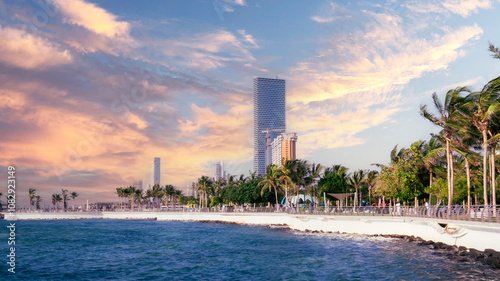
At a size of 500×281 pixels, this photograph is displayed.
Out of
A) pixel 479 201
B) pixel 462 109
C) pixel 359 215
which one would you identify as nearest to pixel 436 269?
pixel 462 109

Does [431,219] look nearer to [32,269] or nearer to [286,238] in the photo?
[286,238]

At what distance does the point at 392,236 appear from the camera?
4903cm

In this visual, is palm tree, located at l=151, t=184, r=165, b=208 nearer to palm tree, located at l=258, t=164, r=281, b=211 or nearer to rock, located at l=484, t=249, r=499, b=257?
palm tree, located at l=258, t=164, r=281, b=211

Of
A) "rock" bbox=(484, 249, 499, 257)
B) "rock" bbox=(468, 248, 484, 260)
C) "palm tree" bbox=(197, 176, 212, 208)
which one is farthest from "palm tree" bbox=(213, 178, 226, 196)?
"rock" bbox=(484, 249, 499, 257)

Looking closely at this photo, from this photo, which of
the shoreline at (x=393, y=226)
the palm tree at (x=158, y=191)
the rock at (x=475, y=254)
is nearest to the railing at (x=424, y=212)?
the shoreline at (x=393, y=226)

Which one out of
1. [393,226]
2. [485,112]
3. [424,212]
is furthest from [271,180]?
[485,112]

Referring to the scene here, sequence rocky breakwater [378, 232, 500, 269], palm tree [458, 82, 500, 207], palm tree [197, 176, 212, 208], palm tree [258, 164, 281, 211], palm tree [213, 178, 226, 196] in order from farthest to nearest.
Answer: palm tree [213, 178, 226, 196] → palm tree [197, 176, 212, 208] → palm tree [258, 164, 281, 211] → palm tree [458, 82, 500, 207] → rocky breakwater [378, 232, 500, 269]

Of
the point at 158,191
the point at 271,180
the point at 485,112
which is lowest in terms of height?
the point at 158,191

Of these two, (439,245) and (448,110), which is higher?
(448,110)

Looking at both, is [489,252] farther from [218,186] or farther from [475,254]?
[218,186]

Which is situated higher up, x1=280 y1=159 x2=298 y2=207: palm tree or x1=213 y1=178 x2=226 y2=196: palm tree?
x1=280 y1=159 x2=298 y2=207: palm tree

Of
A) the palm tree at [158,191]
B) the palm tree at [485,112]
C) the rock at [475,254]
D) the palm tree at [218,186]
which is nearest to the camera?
the rock at [475,254]

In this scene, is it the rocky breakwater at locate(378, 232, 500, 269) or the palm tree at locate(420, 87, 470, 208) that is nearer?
the rocky breakwater at locate(378, 232, 500, 269)

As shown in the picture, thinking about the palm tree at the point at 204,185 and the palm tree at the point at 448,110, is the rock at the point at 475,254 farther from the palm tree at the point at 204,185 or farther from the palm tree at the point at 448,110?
the palm tree at the point at 204,185
